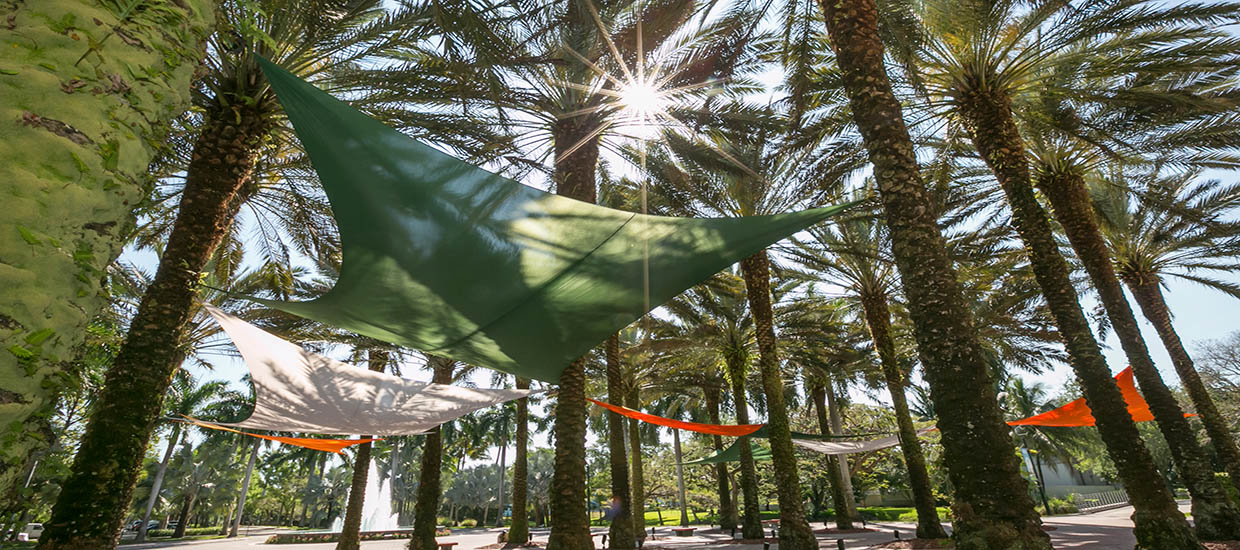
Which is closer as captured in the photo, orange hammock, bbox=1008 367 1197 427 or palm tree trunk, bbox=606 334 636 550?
orange hammock, bbox=1008 367 1197 427

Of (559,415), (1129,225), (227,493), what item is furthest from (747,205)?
(227,493)

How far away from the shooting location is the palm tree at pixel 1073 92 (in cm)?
679

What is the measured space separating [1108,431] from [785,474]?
5.50 m

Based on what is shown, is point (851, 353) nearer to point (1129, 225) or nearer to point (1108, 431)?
point (1129, 225)

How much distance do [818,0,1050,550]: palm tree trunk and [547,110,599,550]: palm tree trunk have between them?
4.09 meters

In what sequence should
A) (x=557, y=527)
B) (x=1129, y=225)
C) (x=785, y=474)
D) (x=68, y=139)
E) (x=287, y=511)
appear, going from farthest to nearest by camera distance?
(x=287, y=511) < (x=1129, y=225) < (x=785, y=474) < (x=557, y=527) < (x=68, y=139)

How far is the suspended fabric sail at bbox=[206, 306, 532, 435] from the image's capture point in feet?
25.6

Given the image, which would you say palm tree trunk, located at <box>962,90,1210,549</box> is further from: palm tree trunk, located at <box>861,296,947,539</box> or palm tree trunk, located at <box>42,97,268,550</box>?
palm tree trunk, located at <box>42,97,268,550</box>

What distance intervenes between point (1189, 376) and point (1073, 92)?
7.19m

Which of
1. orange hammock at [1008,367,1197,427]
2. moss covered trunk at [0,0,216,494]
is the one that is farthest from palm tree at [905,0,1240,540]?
moss covered trunk at [0,0,216,494]

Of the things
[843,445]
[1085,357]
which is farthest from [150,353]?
[843,445]

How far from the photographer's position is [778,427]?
447 inches

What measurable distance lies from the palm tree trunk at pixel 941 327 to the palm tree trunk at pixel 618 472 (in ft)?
27.7

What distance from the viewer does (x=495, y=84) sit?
A: 23.0 ft
